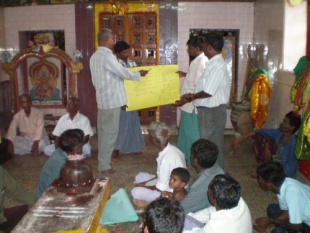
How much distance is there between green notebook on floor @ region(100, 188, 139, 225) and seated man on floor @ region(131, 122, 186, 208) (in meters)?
0.17

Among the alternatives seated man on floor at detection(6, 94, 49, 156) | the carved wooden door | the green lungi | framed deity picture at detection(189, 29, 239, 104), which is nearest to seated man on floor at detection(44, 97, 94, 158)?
seated man on floor at detection(6, 94, 49, 156)

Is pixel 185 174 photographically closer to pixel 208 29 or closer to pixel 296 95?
pixel 296 95

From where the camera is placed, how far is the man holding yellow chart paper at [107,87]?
5.55 m

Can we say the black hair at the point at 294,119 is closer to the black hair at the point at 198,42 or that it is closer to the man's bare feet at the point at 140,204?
the black hair at the point at 198,42

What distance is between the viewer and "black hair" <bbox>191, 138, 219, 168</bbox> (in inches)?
145

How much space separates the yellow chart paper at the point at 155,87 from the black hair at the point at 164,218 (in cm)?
367

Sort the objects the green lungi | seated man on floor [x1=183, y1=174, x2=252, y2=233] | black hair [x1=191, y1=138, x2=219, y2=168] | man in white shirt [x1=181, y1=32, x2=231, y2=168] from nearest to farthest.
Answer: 1. seated man on floor [x1=183, y1=174, x2=252, y2=233]
2. black hair [x1=191, y1=138, x2=219, y2=168]
3. man in white shirt [x1=181, y1=32, x2=231, y2=168]
4. the green lungi

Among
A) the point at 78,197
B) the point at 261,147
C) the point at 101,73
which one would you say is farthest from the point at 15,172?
the point at 261,147

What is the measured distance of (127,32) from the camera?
837cm

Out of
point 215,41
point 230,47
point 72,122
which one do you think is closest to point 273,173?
point 215,41

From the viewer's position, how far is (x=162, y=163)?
13.3 feet

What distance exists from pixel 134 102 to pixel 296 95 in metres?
2.30

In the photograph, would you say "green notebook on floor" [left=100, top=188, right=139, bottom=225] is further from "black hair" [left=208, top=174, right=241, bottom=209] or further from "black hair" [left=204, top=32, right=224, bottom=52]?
"black hair" [left=204, top=32, right=224, bottom=52]

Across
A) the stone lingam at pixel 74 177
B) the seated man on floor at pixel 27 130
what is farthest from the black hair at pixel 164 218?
the seated man on floor at pixel 27 130
